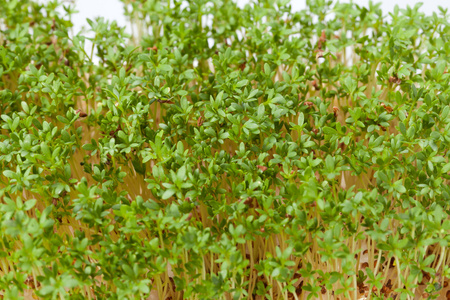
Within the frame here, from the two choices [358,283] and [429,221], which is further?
[358,283]

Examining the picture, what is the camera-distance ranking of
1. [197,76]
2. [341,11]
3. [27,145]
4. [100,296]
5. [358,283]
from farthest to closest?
[341,11]
[197,76]
[358,283]
[27,145]
[100,296]

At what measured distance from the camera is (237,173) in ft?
5.69

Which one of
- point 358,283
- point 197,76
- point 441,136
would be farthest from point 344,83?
point 358,283

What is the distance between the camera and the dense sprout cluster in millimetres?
1502

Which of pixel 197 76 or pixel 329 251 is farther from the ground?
pixel 197 76

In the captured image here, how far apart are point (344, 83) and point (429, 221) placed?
31.9 inches

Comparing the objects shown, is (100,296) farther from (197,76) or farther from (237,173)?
(197,76)

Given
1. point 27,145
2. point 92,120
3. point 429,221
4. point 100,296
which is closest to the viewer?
point 429,221

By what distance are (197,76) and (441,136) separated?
1144 millimetres

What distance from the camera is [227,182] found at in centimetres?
194

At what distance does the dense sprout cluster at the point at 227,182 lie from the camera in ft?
4.93

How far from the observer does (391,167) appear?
167cm

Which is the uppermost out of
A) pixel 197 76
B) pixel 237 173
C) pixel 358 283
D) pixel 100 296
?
pixel 197 76

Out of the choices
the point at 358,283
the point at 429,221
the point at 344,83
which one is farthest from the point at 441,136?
the point at 358,283
